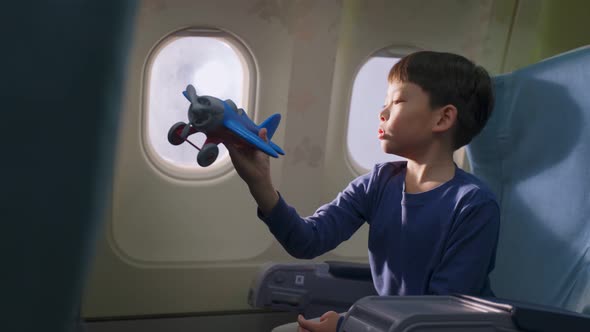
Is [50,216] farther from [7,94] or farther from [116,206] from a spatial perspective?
[116,206]

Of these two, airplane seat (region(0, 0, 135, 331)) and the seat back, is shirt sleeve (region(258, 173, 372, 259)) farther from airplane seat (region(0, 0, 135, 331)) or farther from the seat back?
airplane seat (region(0, 0, 135, 331))

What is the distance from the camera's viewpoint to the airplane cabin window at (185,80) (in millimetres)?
1692

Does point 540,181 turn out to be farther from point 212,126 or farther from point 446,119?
point 212,126

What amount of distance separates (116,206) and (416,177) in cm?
82

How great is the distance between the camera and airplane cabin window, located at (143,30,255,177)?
1692mm

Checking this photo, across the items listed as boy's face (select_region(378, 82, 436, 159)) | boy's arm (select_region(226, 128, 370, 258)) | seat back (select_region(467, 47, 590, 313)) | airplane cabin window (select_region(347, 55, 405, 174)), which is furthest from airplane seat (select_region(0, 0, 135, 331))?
airplane cabin window (select_region(347, 55, 405, 174))

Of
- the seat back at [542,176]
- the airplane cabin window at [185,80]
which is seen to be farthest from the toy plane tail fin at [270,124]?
the airplane cabin window at [185,80]

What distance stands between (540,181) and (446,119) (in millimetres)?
239

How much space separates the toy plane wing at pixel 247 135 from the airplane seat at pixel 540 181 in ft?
1.50

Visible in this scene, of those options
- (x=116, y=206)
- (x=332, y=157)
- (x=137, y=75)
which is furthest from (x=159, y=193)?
(x=332, y=157)

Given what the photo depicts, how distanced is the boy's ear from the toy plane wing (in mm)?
418

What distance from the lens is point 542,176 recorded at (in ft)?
4.20

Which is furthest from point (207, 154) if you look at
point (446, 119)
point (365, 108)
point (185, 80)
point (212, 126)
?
point (365, 108)

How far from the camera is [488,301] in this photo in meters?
0.87
